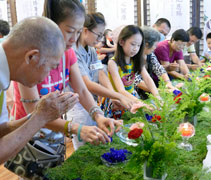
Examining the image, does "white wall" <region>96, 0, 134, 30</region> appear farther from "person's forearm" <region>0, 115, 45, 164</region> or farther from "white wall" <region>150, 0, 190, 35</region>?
"person's forearm" <region>0, 115, 45, 164</region>

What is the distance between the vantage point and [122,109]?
79.0 inches

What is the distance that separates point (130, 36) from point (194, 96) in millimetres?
842

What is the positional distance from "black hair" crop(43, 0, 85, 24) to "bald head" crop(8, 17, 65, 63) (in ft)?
1.40

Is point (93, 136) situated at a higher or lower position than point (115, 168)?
higher

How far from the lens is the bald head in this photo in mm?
868

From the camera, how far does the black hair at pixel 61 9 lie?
4.36 ft

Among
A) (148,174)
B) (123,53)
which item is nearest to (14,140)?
(148,174)

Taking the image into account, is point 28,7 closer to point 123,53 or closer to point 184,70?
point 184,70

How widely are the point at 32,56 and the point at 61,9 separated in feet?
1.77

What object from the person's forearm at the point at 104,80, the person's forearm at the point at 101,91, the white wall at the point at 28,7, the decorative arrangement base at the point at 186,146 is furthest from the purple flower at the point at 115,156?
the white wall at the point at 28,7

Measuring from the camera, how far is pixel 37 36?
87cm

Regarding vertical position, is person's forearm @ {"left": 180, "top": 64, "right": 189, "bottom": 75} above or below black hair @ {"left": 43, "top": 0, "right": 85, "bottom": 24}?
below

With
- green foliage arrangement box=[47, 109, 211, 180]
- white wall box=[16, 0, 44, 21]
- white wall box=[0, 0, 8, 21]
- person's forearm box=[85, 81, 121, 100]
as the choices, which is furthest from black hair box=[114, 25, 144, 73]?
white wall box=[0, 0, 8, 21]

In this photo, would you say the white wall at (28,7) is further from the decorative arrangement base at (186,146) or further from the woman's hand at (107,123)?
the decorative arrangement base at (186,146)
